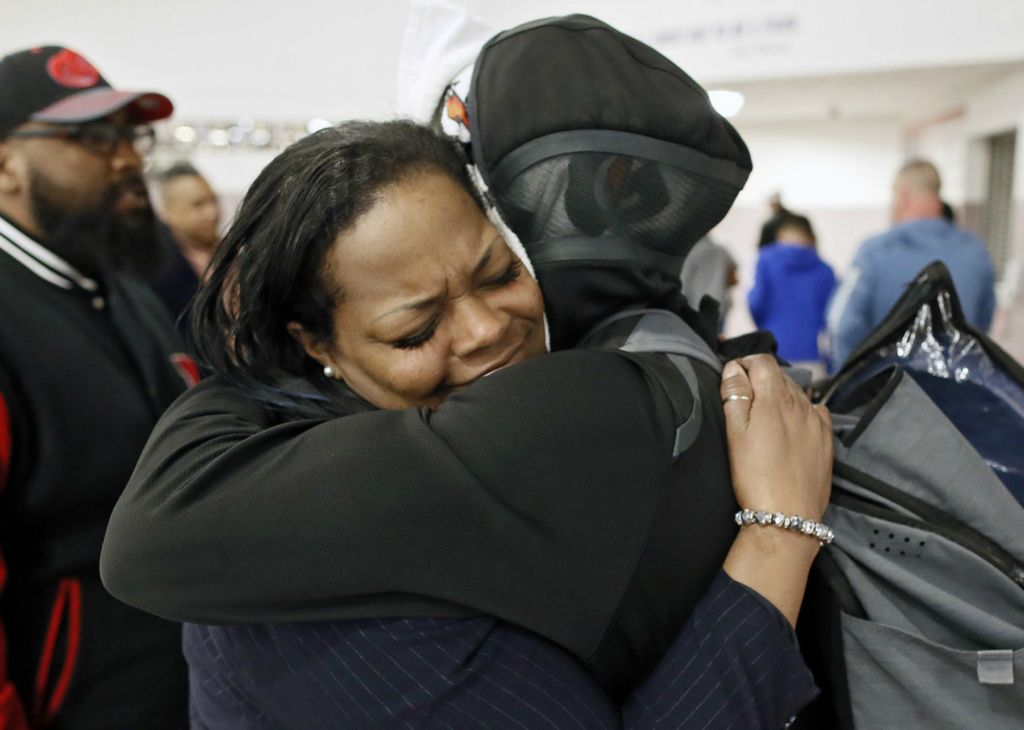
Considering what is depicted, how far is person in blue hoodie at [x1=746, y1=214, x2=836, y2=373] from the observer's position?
515 cm

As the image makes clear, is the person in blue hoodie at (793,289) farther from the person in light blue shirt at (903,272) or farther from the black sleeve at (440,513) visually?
the black sleeve at (440,513)

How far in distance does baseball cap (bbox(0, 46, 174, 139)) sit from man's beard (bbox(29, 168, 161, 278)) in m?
0.16

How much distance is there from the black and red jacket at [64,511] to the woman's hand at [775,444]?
1.19m

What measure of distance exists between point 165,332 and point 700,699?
1580mm

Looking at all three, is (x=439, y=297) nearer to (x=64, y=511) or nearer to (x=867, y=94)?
(x=64, y=511)

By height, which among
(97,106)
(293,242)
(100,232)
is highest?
(97,106)

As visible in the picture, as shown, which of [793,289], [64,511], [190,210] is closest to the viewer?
[64,511]

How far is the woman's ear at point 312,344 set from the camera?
2.99 feet

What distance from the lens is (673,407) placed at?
714mm

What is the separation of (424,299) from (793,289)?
4769 mm

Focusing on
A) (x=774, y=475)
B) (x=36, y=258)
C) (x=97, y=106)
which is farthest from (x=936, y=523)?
(x=97, y=106)

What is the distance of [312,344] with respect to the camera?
92 centimetres

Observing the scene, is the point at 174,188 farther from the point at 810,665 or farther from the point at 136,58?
the point at 810,665

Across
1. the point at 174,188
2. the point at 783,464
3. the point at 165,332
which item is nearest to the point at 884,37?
the point at 174,188
